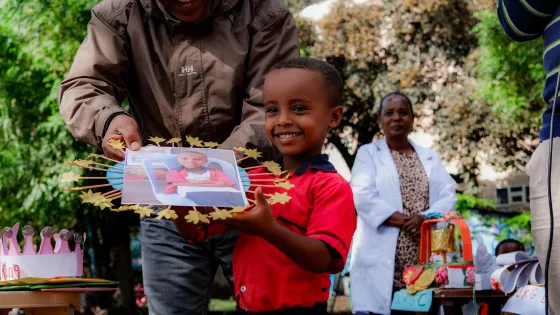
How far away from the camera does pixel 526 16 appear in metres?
2.86

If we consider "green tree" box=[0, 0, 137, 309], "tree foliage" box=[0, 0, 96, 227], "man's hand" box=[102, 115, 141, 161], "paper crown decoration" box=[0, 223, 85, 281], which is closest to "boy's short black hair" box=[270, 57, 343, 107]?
"man's hand" box=[102, 115, 141, 161]

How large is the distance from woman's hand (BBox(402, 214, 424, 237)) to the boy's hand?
165 inches

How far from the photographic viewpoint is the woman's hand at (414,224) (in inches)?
259

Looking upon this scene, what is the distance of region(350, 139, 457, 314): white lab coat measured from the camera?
6.62 m

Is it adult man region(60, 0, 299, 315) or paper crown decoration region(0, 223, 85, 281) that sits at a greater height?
adult man region(60, 0, 299, 315)

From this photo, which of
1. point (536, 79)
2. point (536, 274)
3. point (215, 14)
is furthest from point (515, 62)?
point (215, 14)

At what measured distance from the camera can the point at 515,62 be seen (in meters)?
15.2

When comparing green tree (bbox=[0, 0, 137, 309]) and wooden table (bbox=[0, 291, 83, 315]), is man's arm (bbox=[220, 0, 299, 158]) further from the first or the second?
green tree (bbox=[0, 0, 137, 309])

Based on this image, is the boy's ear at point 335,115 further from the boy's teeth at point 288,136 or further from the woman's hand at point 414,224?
the woman's hand at point 414,224

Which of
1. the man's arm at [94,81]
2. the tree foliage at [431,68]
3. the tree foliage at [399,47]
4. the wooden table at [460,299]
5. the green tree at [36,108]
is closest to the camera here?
the man's arm at [94,81]

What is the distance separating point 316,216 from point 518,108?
13207 mm

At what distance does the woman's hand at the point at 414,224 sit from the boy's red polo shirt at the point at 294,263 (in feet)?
12.2

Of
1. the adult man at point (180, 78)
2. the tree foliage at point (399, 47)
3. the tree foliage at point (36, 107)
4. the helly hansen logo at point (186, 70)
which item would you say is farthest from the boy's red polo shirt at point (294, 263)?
the tree foliage at point (399, 47)

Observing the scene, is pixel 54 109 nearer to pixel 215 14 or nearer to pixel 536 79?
pixel 536 79
